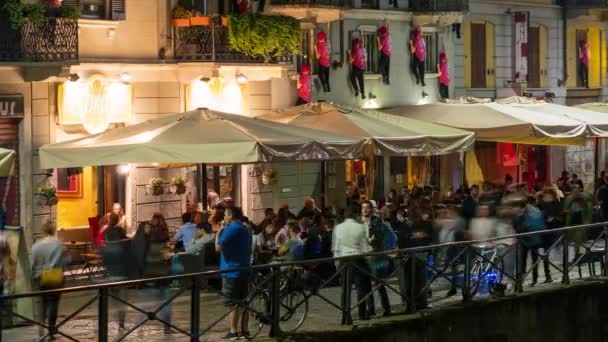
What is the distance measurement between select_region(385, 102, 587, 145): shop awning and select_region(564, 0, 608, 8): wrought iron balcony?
37.6 ft

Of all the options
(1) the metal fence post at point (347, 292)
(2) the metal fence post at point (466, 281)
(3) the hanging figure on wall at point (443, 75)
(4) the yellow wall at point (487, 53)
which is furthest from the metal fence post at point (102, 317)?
(4) the yellow wall at point (487, 53)

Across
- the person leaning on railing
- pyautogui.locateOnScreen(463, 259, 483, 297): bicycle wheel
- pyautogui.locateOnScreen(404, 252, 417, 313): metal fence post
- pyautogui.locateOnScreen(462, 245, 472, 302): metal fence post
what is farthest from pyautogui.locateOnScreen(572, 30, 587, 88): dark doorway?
the person leaning on railing

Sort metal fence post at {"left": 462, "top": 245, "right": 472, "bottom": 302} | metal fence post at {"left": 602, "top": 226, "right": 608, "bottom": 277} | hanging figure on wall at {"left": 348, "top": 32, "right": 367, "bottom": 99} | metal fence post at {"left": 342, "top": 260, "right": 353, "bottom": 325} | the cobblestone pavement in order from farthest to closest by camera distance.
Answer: hanging figure on wall at {"left": 348, "top": 32, "right": 367, "bottom": 99}, metal fence post at {"left": 602, "top": 226, "right": 608, "bottom": 277}, metal fence post at {"left": 462, "top": 245, "right": 472, "bottom": 302}, metal fence post at {"left": 342, "top": 260, "right": 353, "bottom": 325}, the cobblestone pavement

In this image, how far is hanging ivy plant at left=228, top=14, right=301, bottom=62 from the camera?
2892 centimetres

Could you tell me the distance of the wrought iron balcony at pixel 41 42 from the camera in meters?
24.6

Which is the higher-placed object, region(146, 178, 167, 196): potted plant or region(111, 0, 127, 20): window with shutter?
region(111, 0, 127, 20): window with shutter

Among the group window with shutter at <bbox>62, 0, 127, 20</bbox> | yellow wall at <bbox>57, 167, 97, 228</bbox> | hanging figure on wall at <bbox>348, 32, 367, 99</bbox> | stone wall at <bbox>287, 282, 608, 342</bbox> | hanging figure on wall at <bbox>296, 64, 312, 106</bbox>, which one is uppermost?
window with shutter at <bbox>62, 0, 127, 20</bbox>

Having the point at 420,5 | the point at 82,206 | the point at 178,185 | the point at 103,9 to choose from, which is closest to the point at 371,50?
the point at 420,5

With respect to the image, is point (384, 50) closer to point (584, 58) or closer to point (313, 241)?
point (584, 58)

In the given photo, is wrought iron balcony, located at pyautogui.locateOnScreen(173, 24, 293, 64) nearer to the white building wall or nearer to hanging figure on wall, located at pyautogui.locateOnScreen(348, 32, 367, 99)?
hanging figure on wall, located at pyautogui.locateOnScreen(348, 32, 367, 99)

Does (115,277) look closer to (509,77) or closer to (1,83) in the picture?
(1,83)

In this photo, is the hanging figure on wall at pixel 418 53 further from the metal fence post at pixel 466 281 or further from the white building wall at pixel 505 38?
the metal fence post at pixel 466 281

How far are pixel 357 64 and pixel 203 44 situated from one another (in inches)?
272

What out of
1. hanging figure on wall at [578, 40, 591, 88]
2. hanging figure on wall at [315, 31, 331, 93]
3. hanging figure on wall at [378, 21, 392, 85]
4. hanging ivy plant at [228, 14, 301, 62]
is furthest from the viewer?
hanging figure on wall at [578, 40, 591, 88]
